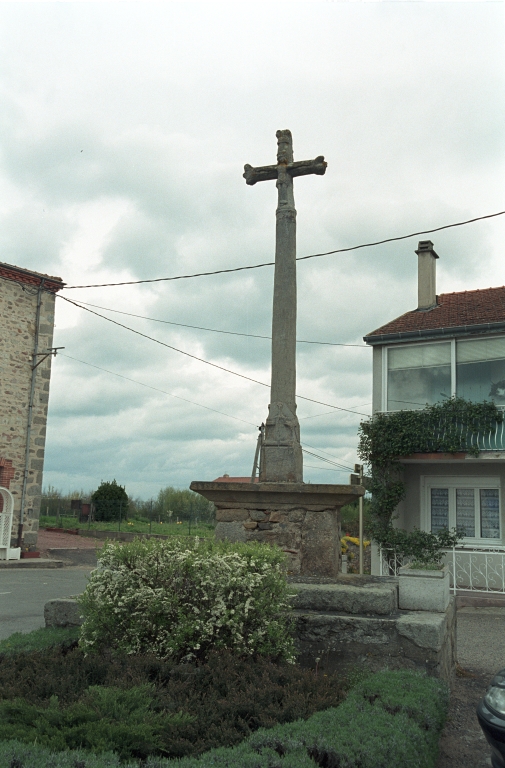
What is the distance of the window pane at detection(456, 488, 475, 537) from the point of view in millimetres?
15211

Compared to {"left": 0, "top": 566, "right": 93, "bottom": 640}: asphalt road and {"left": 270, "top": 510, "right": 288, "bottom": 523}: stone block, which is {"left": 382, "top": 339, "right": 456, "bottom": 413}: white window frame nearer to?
{"left": 0, "top": 566, "right": 93, "bottom": 640}: asphalt road

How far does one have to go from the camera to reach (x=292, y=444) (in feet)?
21.3

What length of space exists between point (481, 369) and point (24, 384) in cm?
1192

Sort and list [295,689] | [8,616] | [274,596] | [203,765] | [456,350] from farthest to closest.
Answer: [456,350] < [8,616] < [274,596] < [295,689] < [203,765]

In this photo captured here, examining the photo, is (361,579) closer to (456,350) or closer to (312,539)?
(312,539)

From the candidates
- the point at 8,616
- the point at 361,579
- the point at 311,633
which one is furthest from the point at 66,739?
the point at 8,616

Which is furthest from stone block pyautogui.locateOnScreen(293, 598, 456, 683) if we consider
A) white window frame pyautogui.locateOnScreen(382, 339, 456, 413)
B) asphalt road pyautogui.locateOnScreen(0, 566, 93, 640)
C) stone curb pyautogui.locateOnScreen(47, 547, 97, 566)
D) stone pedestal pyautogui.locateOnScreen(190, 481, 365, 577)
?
stone curb pyautogui.locateOnScreen(47, 547, 97, 566)

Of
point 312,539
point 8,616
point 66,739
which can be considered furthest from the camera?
point 8,616

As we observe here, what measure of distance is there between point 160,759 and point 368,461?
13186 mm

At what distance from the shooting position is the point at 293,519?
6195 millimetres

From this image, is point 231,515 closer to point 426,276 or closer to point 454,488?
point 454,488

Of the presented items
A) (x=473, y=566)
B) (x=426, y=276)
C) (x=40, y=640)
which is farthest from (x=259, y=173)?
(x=426, y=276)

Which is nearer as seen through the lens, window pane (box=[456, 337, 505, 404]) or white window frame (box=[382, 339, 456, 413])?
window pane (box=[456, 337, 505, 404])

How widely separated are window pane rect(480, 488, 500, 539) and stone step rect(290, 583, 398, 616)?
10320mm
